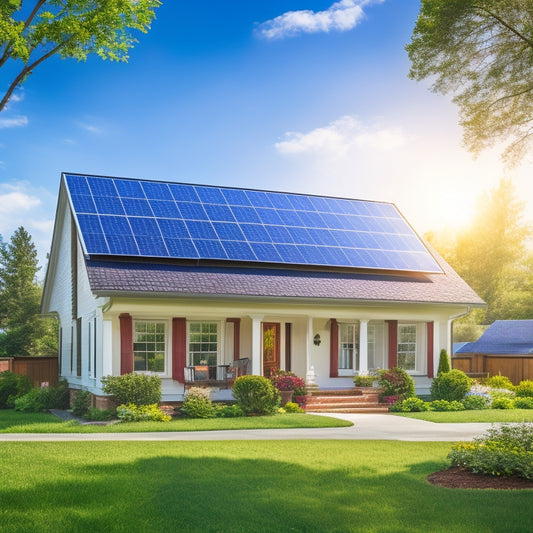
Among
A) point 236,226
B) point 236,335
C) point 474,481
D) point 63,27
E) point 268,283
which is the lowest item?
point 474,481

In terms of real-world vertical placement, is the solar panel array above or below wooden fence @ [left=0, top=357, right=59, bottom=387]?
above

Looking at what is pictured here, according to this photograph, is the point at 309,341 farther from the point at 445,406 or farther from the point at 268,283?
the point at 445,406

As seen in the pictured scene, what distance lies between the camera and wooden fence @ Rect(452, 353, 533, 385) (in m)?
27.6

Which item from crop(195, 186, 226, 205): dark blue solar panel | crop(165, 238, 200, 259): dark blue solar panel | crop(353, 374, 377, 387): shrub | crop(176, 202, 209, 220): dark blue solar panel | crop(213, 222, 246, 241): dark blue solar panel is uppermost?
crop(195, 186, 226, 205): dark blue solar panel

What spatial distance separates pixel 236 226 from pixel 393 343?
Result: 20.7 feet

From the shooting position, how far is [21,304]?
3856 centimetres

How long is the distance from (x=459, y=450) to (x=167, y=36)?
13.4 meters

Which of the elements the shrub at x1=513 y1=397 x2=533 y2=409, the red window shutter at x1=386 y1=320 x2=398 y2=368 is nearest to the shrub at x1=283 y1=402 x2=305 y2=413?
the red window shutter at x1=386 y1=320 x2=398 y2=368

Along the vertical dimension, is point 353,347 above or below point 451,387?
above

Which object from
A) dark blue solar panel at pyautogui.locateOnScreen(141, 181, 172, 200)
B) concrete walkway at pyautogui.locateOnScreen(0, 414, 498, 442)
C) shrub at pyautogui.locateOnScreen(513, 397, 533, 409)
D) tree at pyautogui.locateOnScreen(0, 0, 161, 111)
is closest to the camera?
tree at pyautogui.locateOnScreen(0, 0, 161, 111)

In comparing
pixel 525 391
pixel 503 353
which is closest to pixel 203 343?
pixel 525 391

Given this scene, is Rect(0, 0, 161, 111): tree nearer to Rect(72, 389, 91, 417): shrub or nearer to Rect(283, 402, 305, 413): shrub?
Rect(72, 389, 91, 417): shrub

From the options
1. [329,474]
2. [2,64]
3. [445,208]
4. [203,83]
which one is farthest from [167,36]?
[445,208]

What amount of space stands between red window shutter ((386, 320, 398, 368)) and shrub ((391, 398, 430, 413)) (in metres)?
2.43
